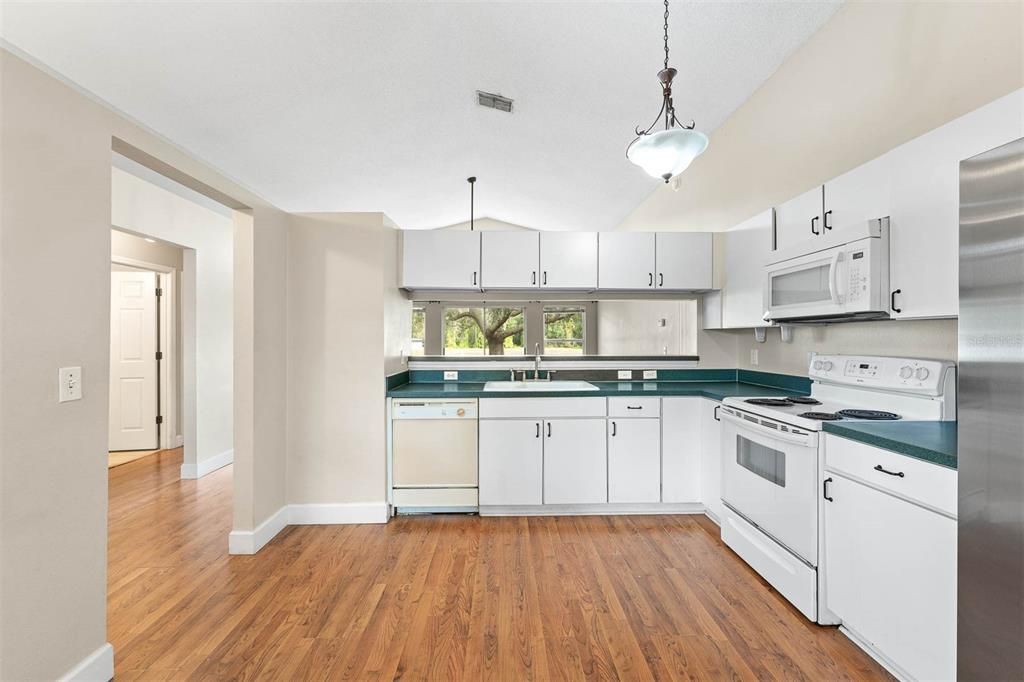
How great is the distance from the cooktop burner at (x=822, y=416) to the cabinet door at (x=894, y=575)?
0.78 ft

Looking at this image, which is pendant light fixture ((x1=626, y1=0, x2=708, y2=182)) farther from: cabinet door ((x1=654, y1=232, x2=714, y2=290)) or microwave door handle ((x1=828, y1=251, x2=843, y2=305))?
cabinet door ((x1=654, y1=232, x2=714, y2=290))

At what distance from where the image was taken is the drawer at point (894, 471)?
1.38 meters

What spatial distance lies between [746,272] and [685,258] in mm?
507

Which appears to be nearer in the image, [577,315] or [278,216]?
[278,216]

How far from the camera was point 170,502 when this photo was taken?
349 centimetres

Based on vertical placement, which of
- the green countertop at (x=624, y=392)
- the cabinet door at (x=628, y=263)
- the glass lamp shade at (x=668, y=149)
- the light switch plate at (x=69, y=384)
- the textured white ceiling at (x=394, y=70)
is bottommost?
the green countertop at (x=624, y=392)

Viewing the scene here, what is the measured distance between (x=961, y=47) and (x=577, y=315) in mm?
2520

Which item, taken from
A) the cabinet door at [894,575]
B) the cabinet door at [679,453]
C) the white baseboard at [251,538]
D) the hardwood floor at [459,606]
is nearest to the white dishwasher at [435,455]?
the hardwood floor at [459,606]

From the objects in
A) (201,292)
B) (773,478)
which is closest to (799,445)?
(773,478)

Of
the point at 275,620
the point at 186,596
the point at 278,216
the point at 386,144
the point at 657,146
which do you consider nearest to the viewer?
the point at 657,146

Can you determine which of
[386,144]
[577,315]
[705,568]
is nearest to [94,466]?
[705,568]

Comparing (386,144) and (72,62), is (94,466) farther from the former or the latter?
(386,144)

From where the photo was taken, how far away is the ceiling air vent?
3.35 m

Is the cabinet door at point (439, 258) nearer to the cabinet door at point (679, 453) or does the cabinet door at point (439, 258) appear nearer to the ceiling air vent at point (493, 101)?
the ceiling air vent at point (493, 101)
